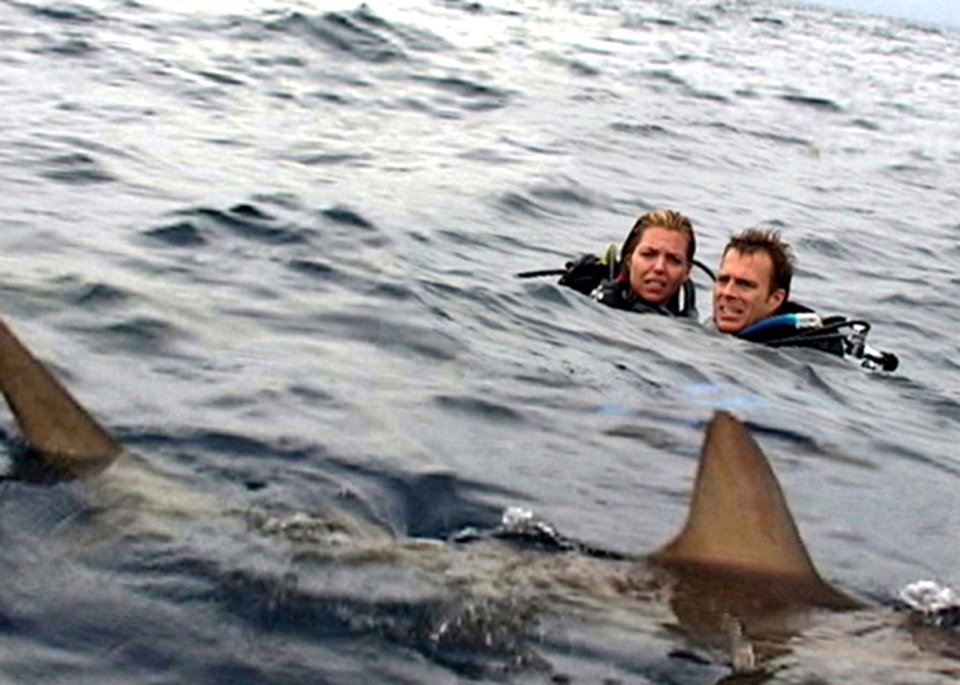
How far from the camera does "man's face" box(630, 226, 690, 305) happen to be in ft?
31.1

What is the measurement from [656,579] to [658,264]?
5.08 m

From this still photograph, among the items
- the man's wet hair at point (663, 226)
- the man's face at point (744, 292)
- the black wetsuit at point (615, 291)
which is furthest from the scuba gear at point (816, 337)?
the man's wet hair at point (663, 226)

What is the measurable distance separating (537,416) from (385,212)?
4.85 metres

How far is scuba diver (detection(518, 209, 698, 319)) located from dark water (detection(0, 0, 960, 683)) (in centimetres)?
19

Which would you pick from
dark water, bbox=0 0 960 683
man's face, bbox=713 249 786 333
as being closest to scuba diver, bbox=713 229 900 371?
man's face, bbox=713 249 786 333

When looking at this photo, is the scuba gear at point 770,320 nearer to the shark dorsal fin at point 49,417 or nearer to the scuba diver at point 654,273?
the scuba diver at point 654,273

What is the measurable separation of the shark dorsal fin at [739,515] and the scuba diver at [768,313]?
15.2ft

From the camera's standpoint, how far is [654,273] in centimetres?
955

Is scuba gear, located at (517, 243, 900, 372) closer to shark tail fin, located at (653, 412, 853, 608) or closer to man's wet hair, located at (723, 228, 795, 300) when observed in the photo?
man's wet hair, located at (723, 228, 795, 300)

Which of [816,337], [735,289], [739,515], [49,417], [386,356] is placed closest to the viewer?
[739,515]

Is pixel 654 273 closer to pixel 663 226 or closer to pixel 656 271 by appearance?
pixel 656 271

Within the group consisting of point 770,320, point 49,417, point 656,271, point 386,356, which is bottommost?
point 386,356

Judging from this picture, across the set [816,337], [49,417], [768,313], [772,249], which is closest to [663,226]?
[772,249]

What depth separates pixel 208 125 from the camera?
14156 mm
